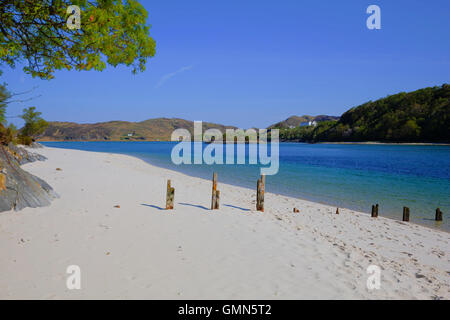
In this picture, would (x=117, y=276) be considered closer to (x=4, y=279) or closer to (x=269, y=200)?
(x=4, y=279)

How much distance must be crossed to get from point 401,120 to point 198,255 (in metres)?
141

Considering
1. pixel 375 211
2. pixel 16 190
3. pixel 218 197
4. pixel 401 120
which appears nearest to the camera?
pixel 16 190

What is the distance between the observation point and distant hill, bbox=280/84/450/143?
351 feet

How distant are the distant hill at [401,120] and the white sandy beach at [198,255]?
121 meters

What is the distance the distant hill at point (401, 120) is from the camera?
107 metres

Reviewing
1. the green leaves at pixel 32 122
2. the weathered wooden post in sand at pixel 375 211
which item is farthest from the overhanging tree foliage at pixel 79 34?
the green leaves at pixel 32 122

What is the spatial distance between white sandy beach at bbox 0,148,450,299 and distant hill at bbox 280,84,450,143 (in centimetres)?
12122

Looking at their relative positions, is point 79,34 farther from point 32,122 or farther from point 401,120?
point 401,120

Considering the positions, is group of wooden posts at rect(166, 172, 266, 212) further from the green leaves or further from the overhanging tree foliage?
the green leaves

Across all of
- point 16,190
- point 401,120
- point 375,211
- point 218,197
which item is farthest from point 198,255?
point 401,120

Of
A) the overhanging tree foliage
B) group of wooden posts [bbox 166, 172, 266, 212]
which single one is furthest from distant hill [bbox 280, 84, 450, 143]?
the overhanging tree foliage

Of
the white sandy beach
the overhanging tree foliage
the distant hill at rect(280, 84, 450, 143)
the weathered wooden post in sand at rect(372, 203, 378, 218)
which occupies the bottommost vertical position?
the weathered wooden post in sand at rect(372, 203, 378, 218)

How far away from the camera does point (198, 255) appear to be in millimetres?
6383
